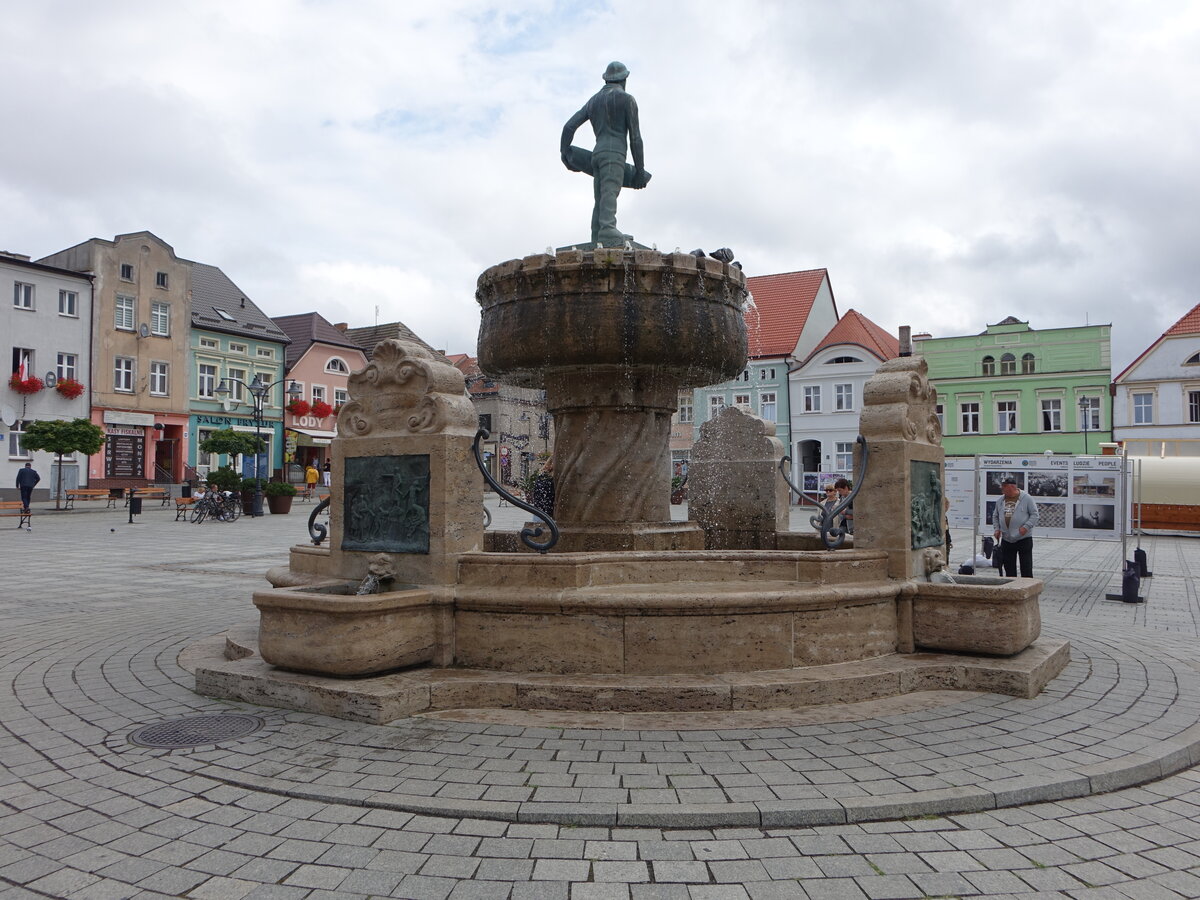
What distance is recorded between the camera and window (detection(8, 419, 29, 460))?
3444 cm

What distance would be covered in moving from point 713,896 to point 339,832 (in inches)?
55.5

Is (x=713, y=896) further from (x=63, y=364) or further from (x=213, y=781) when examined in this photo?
(x=63, y=364)

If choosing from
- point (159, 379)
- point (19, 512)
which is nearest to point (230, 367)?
point (159, 379)

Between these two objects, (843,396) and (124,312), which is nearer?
(124,312)

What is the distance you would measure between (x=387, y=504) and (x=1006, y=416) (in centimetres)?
4873

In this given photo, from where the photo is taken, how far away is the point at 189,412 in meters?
42.3

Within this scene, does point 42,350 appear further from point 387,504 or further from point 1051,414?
point 1051,414

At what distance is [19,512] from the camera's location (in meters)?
23.9

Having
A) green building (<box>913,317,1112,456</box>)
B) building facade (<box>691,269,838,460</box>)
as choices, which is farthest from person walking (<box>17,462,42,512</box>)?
green building (<box>913,317,1112,456</box>)

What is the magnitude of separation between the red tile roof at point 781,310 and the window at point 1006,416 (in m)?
11.7

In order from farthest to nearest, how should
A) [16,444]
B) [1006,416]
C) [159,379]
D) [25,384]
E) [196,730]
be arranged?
[1006,416]
[159,379]
[16,444]
[25,384]
[196,730]

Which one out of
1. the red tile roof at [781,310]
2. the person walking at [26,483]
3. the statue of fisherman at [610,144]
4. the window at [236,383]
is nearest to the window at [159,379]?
the window at [236,383]

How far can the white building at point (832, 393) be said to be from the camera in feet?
149

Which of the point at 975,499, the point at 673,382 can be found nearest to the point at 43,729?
the point at 673,382
